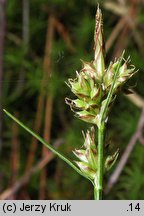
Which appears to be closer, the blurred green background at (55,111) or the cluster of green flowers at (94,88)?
the cluster of green flowers at (94,88)

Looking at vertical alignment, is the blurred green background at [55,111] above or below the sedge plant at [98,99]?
above

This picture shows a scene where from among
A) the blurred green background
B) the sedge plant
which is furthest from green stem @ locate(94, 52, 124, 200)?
the blurred green background

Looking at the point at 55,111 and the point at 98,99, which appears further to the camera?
the point at 55,111

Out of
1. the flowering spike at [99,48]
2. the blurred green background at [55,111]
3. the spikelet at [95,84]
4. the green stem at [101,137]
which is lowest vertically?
the green stem at [101,137]

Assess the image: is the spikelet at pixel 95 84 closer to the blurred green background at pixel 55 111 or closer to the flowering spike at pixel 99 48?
the flowering spike at pixel 99 48

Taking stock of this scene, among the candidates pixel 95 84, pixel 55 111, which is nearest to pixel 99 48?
pixel 95 84

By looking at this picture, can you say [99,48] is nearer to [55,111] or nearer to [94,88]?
[94,88]

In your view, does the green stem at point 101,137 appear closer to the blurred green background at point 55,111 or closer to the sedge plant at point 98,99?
the sedge plant at point 98,99

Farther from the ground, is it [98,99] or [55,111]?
[55,111]

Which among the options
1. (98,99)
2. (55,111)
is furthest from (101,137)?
(55,111)

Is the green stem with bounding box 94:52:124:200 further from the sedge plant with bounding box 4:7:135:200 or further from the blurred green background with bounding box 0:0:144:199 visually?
the blurred green background with bounding box 0:0:144:199

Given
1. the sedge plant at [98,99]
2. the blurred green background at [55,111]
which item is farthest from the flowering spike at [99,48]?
the blurred green background at [55,111]
